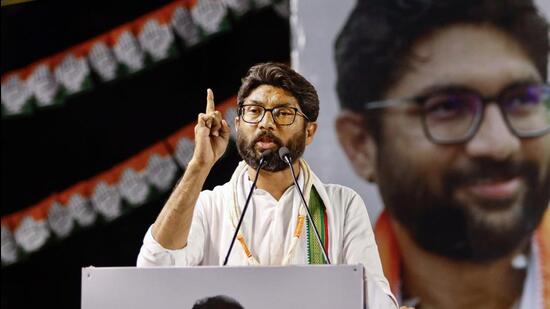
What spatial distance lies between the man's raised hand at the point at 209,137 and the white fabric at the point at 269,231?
162 millimetres

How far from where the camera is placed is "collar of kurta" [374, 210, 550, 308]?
3.94 meters

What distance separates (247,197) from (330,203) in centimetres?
23

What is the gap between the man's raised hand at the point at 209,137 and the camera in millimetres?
2293

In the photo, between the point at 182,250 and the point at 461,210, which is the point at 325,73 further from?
the point at 182,250

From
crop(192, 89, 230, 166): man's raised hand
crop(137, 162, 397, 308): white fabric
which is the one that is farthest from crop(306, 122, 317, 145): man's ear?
crop(192, 89, 230, 166): man's raised hand

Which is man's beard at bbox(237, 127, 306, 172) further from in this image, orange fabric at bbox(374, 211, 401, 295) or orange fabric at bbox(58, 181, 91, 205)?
orange fabric at bbox(58, 181, 91, 205)

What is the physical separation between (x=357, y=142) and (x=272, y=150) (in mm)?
1808

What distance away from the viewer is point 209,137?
2320 mm

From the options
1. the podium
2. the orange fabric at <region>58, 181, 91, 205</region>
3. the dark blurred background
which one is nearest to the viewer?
the podium

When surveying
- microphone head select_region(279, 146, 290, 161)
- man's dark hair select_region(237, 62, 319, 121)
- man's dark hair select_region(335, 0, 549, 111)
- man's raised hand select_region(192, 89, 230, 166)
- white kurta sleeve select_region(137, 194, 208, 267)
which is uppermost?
man's dark hair select_region(335, 0, 549, 111)

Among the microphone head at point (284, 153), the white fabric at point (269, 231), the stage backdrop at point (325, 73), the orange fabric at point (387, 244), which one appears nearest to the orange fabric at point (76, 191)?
the stage backdrop at point (325, 73)

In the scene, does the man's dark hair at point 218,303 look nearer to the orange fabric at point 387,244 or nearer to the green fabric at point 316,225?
the green fabric at point 316,225

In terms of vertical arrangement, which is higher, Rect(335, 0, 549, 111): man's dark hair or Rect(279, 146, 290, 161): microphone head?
Rect(335, 0, 549, 111): man's dark hair

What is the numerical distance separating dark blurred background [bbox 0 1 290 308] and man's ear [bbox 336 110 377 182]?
408 mm
